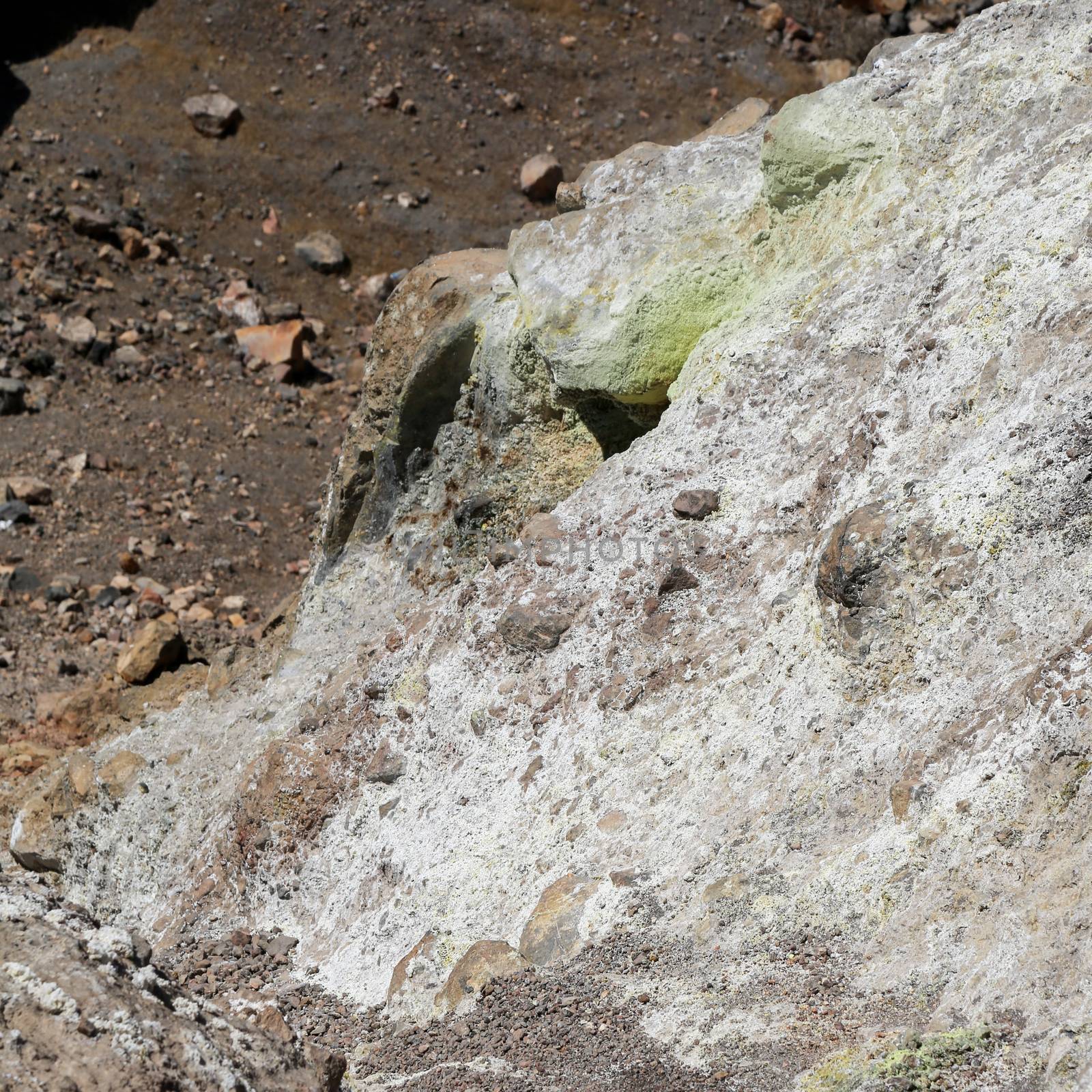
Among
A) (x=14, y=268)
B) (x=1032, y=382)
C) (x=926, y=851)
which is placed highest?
(x=1032, y=382)

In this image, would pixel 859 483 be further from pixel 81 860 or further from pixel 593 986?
pixel 81 860

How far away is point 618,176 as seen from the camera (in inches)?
357

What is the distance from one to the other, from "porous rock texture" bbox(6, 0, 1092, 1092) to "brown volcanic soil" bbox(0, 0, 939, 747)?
450cm

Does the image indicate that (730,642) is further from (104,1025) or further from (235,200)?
(235,200)

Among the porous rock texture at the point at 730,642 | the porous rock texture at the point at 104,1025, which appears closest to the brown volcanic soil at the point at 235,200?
the porous rock texture at the point at 730,642

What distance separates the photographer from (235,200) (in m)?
20.1

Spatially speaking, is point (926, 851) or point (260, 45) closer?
point (926, 851)

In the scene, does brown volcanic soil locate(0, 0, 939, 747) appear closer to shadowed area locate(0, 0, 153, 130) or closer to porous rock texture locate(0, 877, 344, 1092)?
shadowed area locate(0, 0, 153, 130)

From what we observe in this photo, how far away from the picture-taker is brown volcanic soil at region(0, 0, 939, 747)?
14.9 metres

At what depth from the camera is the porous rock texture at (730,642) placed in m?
4.95

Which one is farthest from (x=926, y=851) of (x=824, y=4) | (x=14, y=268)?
(x=824, y=4)

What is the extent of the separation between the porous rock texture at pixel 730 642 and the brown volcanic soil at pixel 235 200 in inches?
177

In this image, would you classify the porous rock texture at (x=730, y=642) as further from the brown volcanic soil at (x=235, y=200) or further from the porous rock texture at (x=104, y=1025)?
the brown volcanic soil at (x=235, y=200)

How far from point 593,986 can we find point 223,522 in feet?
35.8
